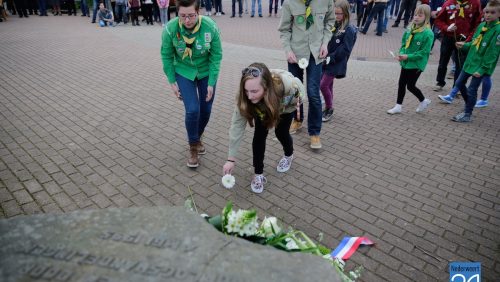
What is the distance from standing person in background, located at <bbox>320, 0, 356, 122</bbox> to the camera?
193 inches

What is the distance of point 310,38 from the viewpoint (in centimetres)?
427

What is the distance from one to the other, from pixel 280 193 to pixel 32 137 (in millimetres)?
3339

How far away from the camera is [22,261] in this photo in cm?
135

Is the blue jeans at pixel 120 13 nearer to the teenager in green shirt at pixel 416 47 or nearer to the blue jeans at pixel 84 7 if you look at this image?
the blue jeans at pixel 84 7

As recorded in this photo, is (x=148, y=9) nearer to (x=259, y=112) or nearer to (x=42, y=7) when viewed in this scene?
(x=42, y=7)

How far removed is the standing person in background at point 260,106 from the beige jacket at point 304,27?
1113mm

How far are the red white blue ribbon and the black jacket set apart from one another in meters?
2.95

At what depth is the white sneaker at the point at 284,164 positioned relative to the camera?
395cm

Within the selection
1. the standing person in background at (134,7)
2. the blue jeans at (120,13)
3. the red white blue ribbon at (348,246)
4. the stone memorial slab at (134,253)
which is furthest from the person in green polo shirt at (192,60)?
the blue jeans at (120,13)

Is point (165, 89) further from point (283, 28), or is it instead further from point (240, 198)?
point (240, 198)

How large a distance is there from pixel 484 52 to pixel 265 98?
4186 mm

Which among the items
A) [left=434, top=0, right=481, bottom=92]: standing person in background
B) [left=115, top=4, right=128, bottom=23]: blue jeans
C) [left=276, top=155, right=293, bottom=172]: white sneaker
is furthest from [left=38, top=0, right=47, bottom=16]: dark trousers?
[left=276, top=155, right=293, bottom=172]: white sneaker

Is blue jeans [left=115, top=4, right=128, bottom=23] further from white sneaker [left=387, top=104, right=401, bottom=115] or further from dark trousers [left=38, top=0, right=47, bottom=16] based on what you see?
white sneaker [left=387, top=104, right=401, bottom=115]
